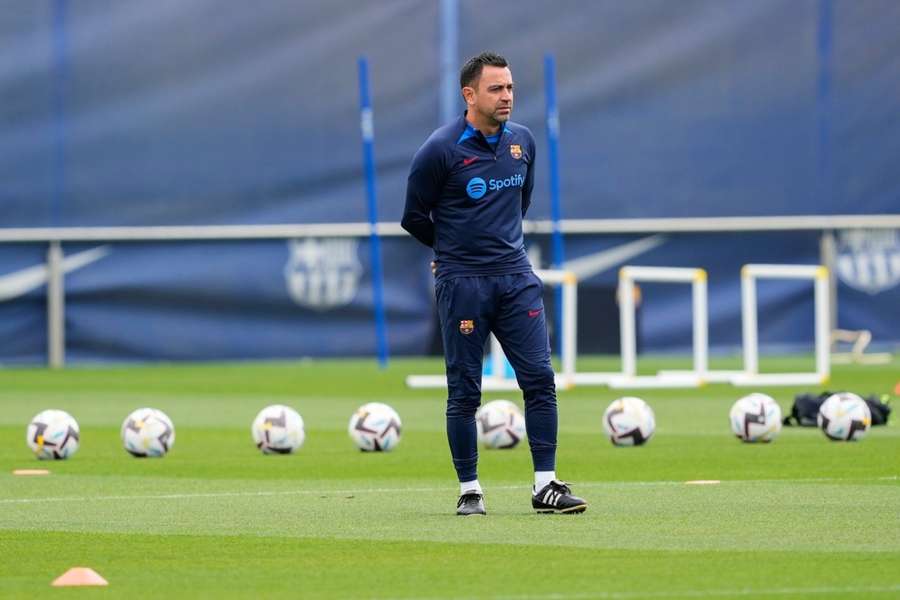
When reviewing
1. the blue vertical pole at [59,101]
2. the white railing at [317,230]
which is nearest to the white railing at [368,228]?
the white railing at [317,230]

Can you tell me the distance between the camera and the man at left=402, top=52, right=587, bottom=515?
9.65 meters

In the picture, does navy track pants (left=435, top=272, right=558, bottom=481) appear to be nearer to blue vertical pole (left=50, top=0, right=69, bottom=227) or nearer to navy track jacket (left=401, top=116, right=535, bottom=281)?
navy track jacket (left=401, top=116, right=535, bottom=281)

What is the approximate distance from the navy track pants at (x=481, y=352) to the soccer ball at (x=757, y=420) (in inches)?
173

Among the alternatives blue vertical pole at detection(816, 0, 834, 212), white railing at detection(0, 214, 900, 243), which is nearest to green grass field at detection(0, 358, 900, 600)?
white railing at detection(0, 214, 900, 243)

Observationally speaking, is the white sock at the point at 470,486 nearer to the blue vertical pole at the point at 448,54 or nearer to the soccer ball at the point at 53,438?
the soccer ball at the point at 53,438

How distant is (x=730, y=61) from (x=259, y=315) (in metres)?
7.61

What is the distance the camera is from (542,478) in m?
9.60

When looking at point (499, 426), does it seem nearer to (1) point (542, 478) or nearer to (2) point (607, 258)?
(1) point (542, 478)

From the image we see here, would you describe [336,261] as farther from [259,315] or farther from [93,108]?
[93,108]

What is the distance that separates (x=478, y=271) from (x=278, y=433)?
14.4ft

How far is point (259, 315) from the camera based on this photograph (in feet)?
89.2

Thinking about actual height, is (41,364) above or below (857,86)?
below

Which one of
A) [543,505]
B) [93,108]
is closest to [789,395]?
[543,505]

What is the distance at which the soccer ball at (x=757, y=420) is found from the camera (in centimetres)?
1384
